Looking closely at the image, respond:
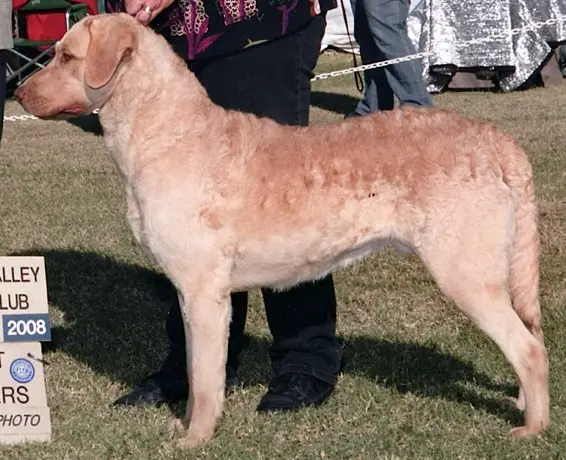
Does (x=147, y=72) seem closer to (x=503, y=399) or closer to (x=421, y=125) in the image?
(x=421, y=125)

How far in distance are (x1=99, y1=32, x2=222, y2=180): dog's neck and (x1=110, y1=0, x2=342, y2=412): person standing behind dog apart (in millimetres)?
245

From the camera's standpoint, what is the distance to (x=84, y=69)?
11.6 ft

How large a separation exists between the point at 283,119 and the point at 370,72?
20.3 feet

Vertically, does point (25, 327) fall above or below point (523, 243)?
below

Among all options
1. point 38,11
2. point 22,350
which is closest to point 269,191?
point 22,350

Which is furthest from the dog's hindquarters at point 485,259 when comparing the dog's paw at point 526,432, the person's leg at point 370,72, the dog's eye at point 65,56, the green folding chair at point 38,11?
the green folding chair at point 38,11

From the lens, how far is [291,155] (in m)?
3.62

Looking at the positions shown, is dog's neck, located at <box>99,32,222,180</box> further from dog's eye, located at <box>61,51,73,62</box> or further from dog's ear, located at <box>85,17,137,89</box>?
dog's eye, located at <box>61,51,73,62</box>

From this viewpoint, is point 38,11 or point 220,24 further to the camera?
point 38,11

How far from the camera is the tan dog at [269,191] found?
3.55 m

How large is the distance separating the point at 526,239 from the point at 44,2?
11157 mm

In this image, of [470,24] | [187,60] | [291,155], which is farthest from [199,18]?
[470,24]

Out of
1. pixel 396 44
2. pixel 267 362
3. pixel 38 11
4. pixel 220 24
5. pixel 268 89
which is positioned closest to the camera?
pixel 220 24

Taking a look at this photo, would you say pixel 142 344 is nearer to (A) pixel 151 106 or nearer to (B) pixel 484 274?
(A) pixel 151 106
